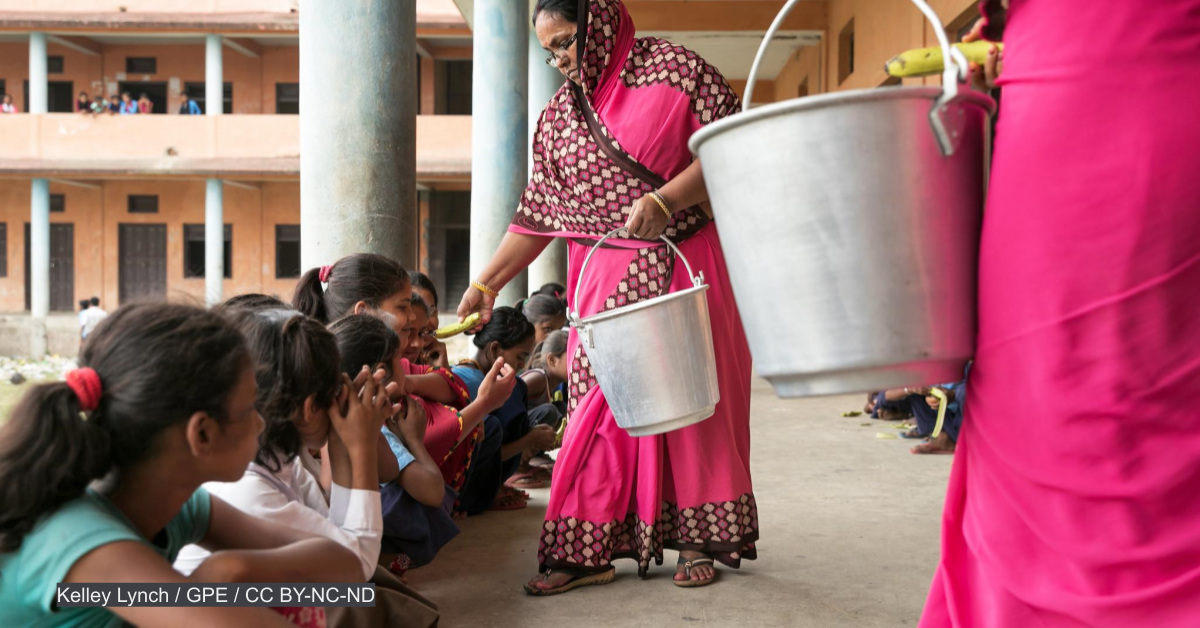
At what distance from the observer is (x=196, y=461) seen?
1427 millimetres

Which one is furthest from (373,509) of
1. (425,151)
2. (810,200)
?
(425,151)

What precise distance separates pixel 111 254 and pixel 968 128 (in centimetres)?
2188

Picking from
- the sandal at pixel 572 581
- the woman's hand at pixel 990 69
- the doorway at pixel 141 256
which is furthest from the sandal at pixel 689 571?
the doorway at pixel 141 256

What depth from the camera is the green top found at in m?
1.27

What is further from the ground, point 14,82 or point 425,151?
point 14,82

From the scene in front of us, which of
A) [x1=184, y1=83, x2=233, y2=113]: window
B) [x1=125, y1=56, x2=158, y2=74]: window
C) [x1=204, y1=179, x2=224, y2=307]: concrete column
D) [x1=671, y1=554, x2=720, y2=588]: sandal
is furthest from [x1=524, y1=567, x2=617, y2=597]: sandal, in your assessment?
[x1=125, y1=56, x2=158, y2=74]: window

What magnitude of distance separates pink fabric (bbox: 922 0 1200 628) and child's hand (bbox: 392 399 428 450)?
1.55 m

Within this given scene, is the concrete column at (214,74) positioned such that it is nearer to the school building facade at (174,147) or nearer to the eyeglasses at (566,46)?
the school building facade at (174,147)

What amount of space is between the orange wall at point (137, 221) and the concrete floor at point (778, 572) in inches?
693

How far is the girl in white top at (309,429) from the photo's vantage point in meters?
1.89

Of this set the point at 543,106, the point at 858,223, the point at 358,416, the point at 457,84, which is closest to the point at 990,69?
the point at 858,223

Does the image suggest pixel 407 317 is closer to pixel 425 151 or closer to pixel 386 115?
pixel 386 115

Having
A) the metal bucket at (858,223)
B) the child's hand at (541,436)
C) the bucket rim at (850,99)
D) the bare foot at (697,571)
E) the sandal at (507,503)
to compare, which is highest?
the bucket rim at (850,99)

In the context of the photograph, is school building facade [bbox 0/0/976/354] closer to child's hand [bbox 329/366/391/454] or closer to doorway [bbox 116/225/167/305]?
doorway [bbox 116/225/167/305]
